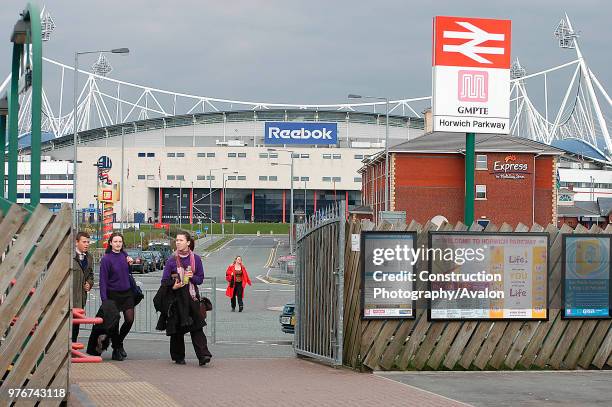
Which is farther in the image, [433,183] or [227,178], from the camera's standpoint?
[227,178]

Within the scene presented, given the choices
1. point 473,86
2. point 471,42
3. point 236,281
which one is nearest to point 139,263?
point 236,281

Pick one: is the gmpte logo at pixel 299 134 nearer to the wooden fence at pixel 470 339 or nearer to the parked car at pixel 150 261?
the parked car at pixel 150 261

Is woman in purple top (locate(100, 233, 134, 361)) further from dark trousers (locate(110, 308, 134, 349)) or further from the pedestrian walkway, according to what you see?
the pedestrian walkway

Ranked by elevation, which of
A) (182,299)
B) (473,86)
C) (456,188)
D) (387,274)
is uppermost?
(473,86)

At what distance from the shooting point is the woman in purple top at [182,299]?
1326 cm

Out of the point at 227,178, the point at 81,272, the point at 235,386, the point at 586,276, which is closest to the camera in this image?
the point at 235,386

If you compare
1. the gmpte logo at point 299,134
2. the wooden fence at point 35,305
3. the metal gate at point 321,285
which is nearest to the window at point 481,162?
the metal gate at point 321,285

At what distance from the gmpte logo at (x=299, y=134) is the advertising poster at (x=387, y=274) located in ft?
415

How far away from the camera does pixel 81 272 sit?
1433 cm

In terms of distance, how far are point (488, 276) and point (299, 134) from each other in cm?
12751

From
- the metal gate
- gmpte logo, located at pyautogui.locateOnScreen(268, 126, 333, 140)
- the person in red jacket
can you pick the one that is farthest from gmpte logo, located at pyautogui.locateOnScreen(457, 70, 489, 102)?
gmpte logo, located at pyautogui.locateOnScreen(268, 126, 333, 140)

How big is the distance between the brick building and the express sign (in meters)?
52.6

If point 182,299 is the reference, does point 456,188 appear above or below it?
above

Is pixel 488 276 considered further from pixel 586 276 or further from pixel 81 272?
pixel 81 272
